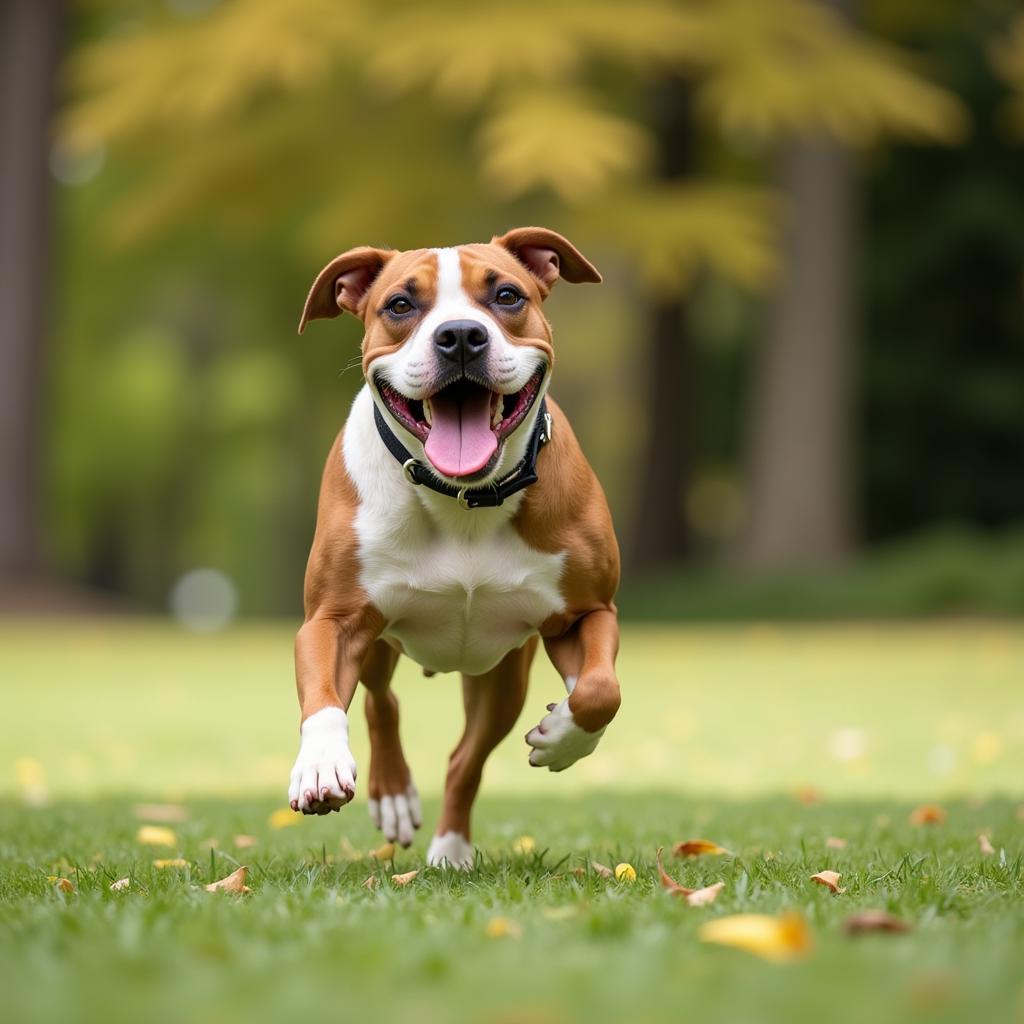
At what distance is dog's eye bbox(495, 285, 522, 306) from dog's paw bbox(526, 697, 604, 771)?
117 centimetres

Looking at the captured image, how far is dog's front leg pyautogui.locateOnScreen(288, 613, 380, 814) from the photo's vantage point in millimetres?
4203

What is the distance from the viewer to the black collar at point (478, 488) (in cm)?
467

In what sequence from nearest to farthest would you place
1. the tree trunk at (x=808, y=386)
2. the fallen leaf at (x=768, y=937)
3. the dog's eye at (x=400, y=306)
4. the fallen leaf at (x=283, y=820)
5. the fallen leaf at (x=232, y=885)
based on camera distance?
the fallen leaf at (x=768, y=937) → the fallen leaf at (x=232, y=885) → the dog's eye at (x=400, y=306) → the fallen leaf at (x=283, y=820) → the tree trunk at (x=808, y=386)

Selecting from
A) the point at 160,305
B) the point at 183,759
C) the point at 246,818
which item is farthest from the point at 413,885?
the point at 160,305

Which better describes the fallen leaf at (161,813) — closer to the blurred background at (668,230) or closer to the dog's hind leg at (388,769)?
the dog's hind leg at (388,769)

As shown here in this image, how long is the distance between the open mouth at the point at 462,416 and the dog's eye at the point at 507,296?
0.73 feet

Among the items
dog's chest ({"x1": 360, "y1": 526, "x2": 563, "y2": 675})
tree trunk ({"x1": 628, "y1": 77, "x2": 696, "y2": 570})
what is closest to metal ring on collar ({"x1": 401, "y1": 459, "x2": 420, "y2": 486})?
dog's chest ({"x1": 360, "y1": 526, "x2": 563, "y2": 675})

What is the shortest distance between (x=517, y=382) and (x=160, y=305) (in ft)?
93.5

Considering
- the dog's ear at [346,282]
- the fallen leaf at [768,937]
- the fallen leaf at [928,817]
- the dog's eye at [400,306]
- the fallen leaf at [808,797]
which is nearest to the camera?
the fallen leaf at [768,937]

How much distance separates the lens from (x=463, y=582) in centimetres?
479

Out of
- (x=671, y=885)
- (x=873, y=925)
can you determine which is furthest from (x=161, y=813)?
(x=873, y=925)

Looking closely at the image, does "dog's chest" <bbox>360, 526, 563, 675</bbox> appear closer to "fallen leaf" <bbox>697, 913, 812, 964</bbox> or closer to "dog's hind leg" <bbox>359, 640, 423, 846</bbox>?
"dog's hind leg" <bbox>359, 640, 423, 846</bbox>

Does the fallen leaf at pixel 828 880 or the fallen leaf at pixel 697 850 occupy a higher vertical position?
the fallen leaf at pixel 828 880

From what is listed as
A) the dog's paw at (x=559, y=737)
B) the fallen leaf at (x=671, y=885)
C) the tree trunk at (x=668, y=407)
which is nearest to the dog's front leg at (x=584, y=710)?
the dog's paw at (x=559, y=737)
